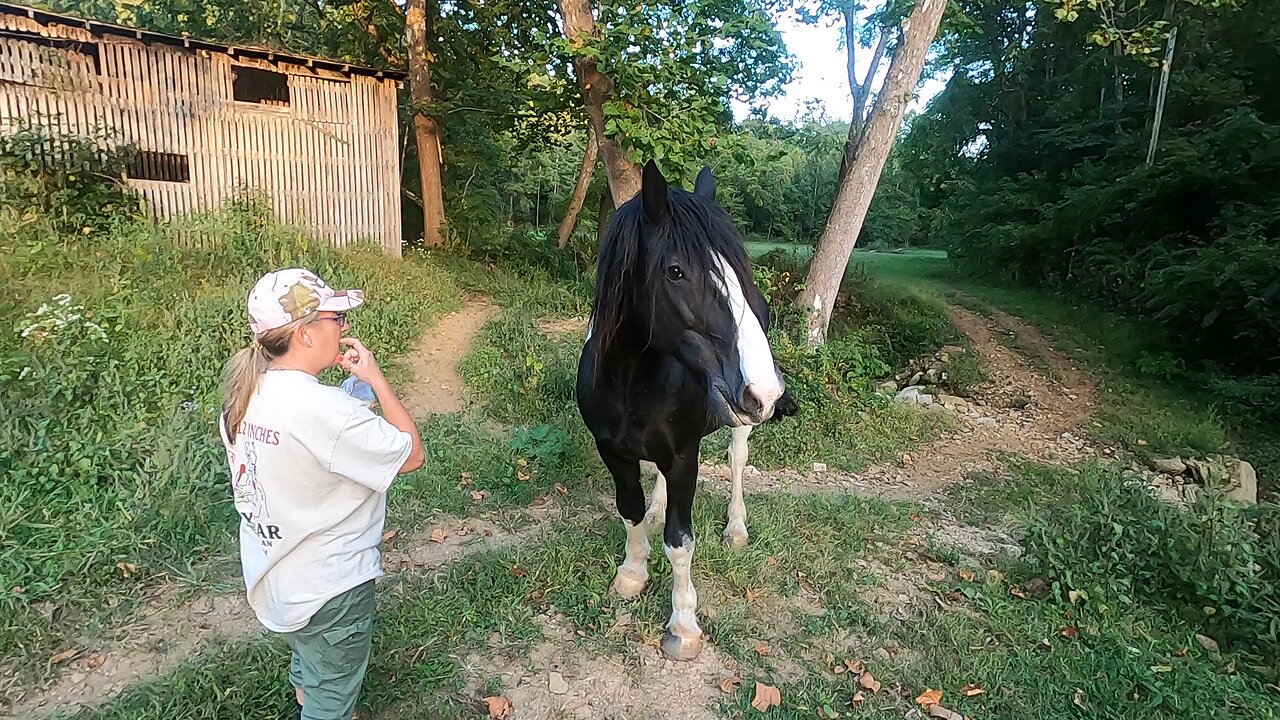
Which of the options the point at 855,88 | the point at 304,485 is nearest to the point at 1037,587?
the point at 304,485

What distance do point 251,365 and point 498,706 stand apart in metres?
1.70

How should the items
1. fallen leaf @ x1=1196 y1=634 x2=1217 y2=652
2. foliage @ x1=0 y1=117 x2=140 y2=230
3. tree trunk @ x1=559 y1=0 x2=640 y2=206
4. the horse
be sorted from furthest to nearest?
tree trunk @ x1=559 y1=0 x2=640 y2=206 → foliage @ x1=0 y1=117 x2=140 y2=230 → fallen leaf @ x1=1196 y1=634 x2=1217 y2=652 → the horse

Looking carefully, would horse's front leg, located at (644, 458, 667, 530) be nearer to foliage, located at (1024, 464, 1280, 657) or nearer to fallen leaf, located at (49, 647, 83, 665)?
foliage, located at (1024, 464, 1280, 657)

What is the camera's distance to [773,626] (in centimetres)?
321

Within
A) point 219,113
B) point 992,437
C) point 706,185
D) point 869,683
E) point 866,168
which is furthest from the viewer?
point 219,113

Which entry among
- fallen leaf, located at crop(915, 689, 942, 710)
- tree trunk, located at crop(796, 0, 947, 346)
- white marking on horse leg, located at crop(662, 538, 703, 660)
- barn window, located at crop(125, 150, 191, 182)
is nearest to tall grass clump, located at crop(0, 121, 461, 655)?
barn window, located at crop(125, 150, 191, 182)

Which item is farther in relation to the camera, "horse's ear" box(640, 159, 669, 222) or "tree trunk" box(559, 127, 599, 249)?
"tree trunk" box(559, 127, 599, 249)

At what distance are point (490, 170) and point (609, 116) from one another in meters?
7.92

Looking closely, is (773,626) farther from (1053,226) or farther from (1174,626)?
(1053,226)

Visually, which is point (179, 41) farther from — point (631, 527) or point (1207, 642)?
point (1207, 642)

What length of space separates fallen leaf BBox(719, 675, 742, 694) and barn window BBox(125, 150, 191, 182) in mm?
9242

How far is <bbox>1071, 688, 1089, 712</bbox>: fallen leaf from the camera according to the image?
2667 millimetres

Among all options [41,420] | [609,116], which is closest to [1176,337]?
[609,116]

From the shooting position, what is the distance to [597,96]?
6.91 m
